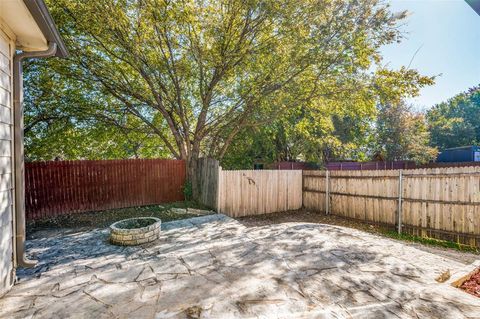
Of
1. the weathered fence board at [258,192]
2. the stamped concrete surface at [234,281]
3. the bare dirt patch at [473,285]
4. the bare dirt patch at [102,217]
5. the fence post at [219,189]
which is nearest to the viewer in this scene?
the stamped concrete surface at [234,281]

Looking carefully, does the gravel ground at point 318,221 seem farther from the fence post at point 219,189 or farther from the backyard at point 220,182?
the fence post at point 219,189

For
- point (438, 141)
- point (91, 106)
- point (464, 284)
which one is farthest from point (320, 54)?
point (438, 141)

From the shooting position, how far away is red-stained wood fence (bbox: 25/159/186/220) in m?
6.48

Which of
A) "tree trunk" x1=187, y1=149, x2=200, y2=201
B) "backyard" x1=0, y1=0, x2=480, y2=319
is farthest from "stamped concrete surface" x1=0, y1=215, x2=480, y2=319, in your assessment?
"tree trunk" x1=187, y1=149, x2=200, y2=201

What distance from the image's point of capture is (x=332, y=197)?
25.5 ft

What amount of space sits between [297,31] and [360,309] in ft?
21.9

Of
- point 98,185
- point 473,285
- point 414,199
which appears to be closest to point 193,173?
point 98,185

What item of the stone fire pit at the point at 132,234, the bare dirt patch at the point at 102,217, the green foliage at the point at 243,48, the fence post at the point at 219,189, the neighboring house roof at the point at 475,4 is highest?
the green foliage at the point at 243,48

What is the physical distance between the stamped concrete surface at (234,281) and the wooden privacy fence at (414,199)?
182 cm

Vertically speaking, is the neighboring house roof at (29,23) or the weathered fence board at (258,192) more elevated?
the neighboring house roof at (29,23)

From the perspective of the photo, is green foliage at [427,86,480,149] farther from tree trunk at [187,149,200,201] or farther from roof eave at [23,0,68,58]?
roof eave at [23,0,68,58]

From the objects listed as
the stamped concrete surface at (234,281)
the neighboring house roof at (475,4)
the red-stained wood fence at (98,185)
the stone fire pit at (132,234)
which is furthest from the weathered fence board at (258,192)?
the neighboring house roof at (475,4)

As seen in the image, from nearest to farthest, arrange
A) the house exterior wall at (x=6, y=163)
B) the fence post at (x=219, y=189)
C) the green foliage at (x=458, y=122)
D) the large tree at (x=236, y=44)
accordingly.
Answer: the house exterior wall at (x=6, y=163)
the large tree at (x=236, y=44)
the fence post at (x=219, y=189)
the green foliage at (x=458, y=122)

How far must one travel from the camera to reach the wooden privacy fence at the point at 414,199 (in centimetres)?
505
